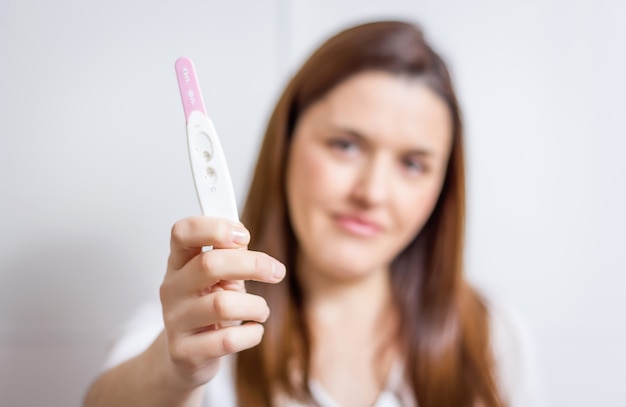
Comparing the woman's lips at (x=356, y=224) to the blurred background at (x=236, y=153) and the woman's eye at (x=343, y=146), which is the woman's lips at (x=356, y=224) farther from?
the blurred background at (x=236, y=153)

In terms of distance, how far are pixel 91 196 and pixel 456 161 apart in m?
0.41

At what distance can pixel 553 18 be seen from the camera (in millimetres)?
674

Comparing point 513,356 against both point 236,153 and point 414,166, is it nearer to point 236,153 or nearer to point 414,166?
point 414,166

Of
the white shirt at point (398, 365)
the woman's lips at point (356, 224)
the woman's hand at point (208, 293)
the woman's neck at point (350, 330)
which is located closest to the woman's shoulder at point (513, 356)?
the white shirt at point (398, 365)

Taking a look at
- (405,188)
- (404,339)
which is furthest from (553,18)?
(404,339)

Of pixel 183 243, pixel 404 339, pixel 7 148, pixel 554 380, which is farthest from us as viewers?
pixel 554 380

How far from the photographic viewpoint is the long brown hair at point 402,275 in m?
0.54

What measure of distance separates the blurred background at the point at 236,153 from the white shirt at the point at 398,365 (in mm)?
54

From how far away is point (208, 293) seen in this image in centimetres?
31

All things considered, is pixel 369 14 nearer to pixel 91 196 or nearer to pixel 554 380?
pixel 91 196

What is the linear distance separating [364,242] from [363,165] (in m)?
0.08

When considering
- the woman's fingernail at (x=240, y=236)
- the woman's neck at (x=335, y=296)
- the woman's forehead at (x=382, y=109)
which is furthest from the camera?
the woman's neck at (x=335, y=296)

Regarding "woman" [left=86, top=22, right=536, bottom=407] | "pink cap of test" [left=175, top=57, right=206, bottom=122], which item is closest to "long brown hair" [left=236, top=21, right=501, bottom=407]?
"woman" [left=86, top=22, right=536, bottom=407]

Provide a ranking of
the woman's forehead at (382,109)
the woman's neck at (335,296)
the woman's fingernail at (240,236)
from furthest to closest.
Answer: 1. the woman's neck at (335,296)
2. the woman's forehead at (382,109)
3. the woman's fingernail at (240,236)
